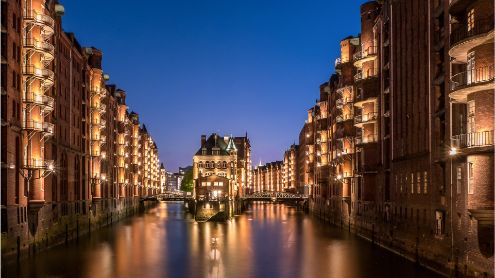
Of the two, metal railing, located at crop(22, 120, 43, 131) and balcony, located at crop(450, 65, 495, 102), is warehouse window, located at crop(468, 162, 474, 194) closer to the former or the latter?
balcony, located at crop(450, 65, 495, 102)

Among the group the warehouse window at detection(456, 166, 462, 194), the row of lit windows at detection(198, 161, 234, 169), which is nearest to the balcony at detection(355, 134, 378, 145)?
the warehouse window at detection(456, 166, 462, 194)

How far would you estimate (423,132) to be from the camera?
54531 millimetres

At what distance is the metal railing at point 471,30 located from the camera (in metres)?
37.0

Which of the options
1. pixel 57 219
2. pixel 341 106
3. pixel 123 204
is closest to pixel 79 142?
pixel 57 219

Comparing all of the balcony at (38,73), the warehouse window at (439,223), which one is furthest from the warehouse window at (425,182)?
the balcony at (38,73)

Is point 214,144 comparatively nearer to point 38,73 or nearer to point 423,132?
point 38,73

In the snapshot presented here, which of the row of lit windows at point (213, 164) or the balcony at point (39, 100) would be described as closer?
the balcony at point (39, 100)

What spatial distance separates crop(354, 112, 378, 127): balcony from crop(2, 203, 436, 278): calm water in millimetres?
14053

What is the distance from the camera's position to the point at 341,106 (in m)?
96.3

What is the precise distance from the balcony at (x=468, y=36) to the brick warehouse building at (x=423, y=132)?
0.21 ft

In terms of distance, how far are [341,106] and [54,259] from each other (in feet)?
167

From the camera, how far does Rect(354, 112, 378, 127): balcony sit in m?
75.6

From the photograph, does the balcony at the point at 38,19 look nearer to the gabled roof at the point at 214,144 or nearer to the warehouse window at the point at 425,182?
the warehouse window at the point at 425,182

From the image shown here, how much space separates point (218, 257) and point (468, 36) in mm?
37013
